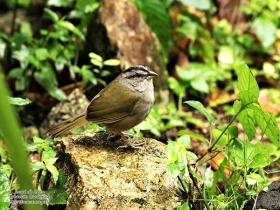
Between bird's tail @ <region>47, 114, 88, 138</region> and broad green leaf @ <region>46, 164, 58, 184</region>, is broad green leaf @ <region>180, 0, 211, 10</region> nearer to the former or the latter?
bird's tail @ <region>47, 114, 88, 138</region>

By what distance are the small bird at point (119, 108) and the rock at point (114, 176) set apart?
0.53ft

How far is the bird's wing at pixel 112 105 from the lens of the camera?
3518 millimetres

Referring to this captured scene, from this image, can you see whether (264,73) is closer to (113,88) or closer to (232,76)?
(232,76)

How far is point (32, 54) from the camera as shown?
18.0 ft

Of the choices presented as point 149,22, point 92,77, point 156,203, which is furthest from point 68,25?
point 156,203

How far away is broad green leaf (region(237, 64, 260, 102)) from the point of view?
2848 mm

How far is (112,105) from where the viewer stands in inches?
142

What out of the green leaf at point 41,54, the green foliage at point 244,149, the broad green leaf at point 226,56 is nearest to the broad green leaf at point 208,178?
the green foliage at point 244,149

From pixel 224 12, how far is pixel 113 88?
427 cm

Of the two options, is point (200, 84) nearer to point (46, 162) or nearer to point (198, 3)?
point (198, 3)

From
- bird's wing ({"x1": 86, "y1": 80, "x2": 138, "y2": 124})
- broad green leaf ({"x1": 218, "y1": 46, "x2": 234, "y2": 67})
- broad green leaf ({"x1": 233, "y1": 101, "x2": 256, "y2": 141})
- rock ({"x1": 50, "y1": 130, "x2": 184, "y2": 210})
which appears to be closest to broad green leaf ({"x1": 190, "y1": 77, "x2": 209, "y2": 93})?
broad green leaf ({"x1": 218, "y1": 46, "x2": 234, "y2": 67})

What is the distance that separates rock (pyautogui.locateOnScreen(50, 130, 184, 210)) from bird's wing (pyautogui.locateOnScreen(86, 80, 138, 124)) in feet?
0.64

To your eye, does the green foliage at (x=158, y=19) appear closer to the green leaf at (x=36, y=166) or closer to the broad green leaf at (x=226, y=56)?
the broad green leaf at (x=226, y=56)

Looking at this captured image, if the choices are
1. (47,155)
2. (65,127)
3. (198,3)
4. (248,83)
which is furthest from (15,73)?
(248,83)
